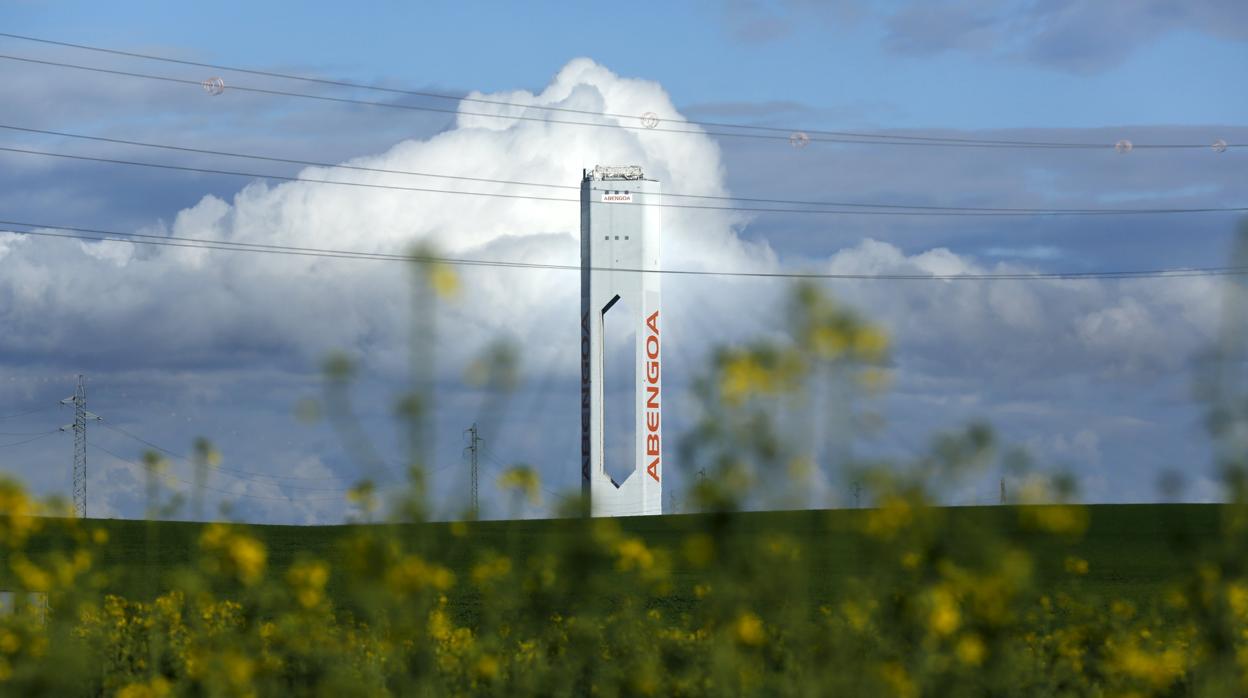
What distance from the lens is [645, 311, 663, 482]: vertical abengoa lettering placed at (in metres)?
38.5

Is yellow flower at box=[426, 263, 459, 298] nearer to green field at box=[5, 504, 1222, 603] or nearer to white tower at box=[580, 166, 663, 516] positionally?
green field at box=[5, 504, 1222, 603]

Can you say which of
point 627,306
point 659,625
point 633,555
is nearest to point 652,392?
point 627,306

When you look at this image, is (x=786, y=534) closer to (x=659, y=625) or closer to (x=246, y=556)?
(x=246, y=556)

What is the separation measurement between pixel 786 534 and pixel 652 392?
34396mm

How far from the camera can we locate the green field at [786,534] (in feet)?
14.1

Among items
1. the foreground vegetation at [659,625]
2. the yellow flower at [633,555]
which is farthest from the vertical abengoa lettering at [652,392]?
the yellow flower at [633,555]

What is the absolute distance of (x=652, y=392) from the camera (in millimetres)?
38500

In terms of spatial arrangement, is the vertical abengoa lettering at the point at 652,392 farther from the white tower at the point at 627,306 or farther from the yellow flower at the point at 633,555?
the yellow flower at the point at 633,555

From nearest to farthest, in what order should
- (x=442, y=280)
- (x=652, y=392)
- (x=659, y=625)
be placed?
(x=442, y=280) < (x=659, y=625) < (x=652, y=392)

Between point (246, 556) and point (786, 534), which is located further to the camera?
point (246, 556)

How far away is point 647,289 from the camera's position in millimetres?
38875

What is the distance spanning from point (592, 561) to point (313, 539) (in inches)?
783

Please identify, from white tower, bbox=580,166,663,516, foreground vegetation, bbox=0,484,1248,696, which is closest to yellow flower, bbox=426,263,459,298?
foreground vegetation, bbox=0,484,1248,696

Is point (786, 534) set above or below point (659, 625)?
above
